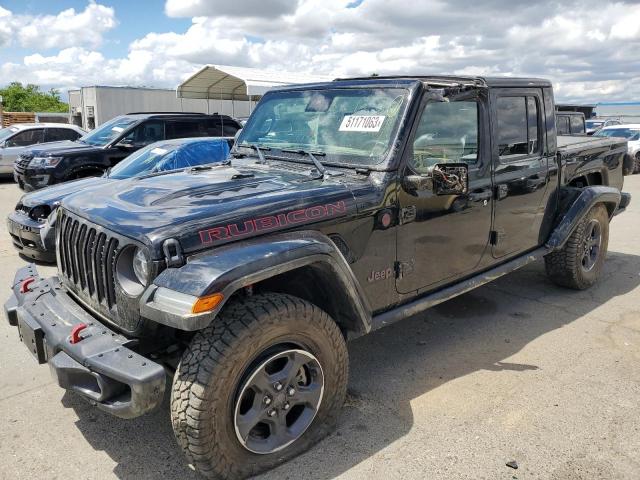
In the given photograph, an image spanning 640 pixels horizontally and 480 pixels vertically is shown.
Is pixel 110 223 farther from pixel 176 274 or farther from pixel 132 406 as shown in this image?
pixel 132 406

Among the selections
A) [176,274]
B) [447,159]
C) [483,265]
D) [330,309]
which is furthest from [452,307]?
[176,274]

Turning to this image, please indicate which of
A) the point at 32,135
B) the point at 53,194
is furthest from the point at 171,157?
the point at 32,135

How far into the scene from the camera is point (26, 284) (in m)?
3.34

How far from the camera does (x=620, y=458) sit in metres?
2.83

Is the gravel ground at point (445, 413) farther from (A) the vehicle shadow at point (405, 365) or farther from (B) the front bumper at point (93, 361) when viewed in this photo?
(B) the front bumper at point (93, 361)

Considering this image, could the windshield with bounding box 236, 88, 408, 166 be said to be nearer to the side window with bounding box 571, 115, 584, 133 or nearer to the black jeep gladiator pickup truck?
the black jeep gladiator pickup truck

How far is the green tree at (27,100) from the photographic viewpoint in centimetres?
5675

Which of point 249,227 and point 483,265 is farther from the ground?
point 249,227

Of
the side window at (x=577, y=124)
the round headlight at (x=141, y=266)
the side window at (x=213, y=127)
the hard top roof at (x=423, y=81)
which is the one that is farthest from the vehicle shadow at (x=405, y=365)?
the side window at (x=213, y=127)

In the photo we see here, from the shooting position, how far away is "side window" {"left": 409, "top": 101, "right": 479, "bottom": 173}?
341 cm

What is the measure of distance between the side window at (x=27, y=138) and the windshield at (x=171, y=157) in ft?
27.8

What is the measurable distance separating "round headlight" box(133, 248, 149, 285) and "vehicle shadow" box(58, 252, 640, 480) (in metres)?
1.01

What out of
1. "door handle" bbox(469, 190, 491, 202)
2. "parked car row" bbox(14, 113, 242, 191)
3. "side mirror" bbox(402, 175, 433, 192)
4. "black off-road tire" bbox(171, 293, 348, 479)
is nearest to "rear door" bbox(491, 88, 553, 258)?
"door handle" bbox(469, 190, 491, 202)

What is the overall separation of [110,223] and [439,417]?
2147 mm
